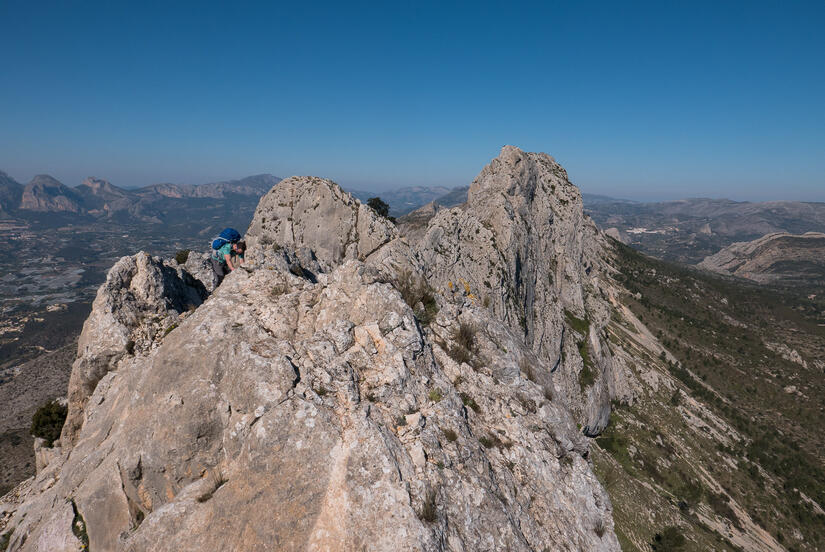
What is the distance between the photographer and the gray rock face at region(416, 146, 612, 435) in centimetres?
3725

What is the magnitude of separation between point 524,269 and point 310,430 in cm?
4152

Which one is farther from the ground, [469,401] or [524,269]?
[469,401]

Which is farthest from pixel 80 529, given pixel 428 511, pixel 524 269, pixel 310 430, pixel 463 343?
pixel 524 269

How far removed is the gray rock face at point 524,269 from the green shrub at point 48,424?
19.6 metres

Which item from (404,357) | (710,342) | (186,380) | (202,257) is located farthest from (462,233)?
(710,342)

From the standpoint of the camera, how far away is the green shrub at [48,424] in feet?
49.6

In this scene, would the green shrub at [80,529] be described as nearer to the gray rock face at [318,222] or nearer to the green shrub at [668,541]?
the gray rock face at [318,222]

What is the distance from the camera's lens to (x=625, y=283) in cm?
12506

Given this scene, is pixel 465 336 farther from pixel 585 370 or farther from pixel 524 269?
pixel 585 370

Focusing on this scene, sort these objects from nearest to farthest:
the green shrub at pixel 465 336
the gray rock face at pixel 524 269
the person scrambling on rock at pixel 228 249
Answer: the green shrub at pixel 465 336, the person scrambling on rock at pixel 228 249, the gray rock face at pixel 524 269

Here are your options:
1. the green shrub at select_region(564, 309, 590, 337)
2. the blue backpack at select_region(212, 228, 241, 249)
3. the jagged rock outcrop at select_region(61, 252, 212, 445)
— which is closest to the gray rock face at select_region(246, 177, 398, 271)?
the blue backpack at select_region(212, 228, 241, 249)

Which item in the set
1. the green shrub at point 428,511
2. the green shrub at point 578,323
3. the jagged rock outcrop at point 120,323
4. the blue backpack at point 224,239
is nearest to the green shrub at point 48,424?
the jagged rock outcrop at point 120,323

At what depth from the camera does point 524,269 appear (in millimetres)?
44938

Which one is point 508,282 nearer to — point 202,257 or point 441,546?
point 202,257
